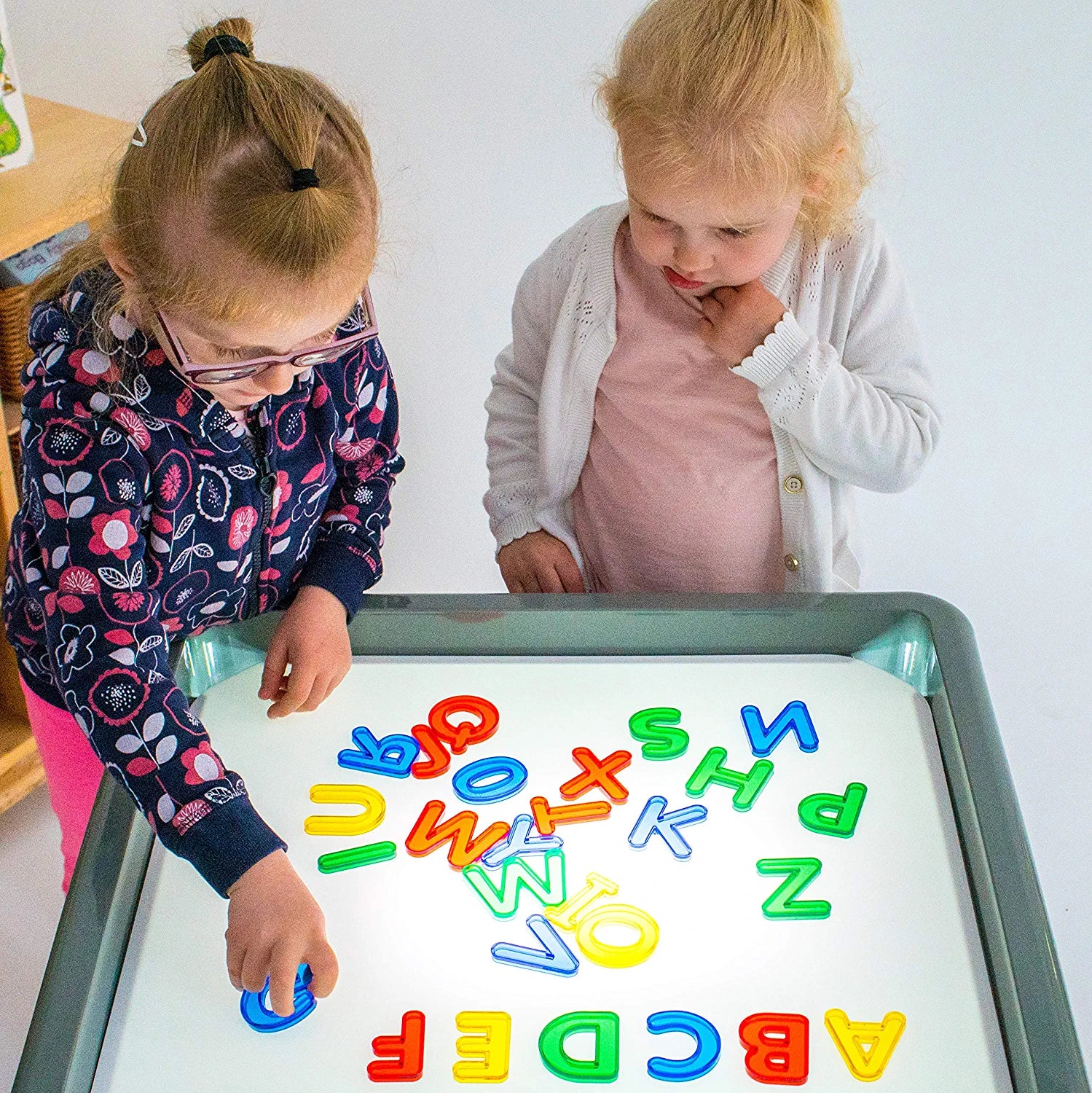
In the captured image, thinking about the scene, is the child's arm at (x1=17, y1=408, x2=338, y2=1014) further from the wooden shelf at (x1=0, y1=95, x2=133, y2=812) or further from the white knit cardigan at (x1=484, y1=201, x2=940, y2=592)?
the wooden shelf at (x1=0, y1=95, x2=133, y2=812)

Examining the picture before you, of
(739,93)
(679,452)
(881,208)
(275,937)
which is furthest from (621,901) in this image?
(881,208)

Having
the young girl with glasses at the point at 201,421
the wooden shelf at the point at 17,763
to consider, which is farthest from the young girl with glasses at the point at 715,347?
the wooden shelf at the point at 17,763

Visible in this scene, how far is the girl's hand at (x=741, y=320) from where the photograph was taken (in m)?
1.02

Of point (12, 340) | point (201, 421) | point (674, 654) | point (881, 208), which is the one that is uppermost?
point (881, 208)

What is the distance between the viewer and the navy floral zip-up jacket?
81 centimetres

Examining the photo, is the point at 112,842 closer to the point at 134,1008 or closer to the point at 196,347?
the point at 134,1008

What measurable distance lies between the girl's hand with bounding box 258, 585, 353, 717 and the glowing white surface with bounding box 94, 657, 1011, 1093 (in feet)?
0.06

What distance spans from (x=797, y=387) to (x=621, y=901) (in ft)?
1.39

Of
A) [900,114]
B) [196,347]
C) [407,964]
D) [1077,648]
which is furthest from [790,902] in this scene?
[900,114]

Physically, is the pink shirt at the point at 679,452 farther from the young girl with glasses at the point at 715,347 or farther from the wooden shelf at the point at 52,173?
the wooden shelf at the point at 52,173

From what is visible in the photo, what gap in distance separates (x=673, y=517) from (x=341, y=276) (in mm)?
427

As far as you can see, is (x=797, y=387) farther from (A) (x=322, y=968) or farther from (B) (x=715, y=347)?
(A) (x=322, y=968)

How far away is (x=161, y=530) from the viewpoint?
35.7 inches

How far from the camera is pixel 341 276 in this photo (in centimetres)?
84
